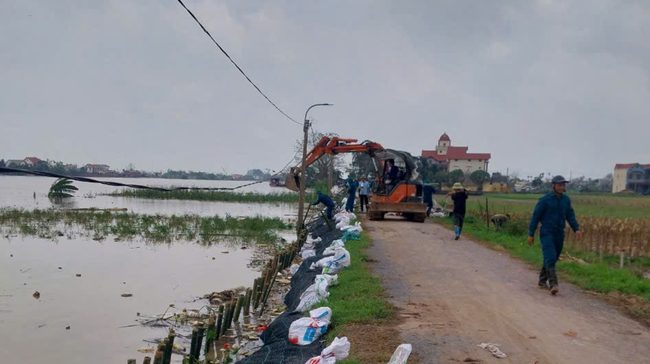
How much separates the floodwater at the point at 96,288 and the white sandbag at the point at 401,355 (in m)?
3.67

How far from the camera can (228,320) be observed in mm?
7809

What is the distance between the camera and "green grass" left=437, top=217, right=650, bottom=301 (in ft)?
26.1

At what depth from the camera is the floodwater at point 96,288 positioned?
7523 millimetres

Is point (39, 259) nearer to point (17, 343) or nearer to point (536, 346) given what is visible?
point (17, 343)

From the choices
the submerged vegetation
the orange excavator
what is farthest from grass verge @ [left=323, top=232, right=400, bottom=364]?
the submerged vegetation

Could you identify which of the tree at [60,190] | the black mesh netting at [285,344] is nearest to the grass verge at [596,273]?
the black mesh netting at [285,344]

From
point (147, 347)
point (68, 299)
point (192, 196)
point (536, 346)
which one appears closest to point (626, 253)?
point (536, 346)

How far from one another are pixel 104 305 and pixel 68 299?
927mm

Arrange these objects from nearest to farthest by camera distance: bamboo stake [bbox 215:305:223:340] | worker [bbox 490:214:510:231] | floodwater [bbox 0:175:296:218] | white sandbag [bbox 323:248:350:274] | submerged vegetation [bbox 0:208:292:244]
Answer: bamboo stake [bbox 215:305:223:340], white sandbag [bbox 323:248:350:274], worker [bbox 490:214:510:231], submerged vegetation [bbox 0:208:292:244], floodwater [bbox 0:175:296:218]

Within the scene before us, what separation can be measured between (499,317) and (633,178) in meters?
86.5

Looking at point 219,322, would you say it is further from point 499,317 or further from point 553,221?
point 553,221

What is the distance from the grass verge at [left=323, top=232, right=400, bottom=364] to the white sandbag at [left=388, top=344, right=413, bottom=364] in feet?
0.61

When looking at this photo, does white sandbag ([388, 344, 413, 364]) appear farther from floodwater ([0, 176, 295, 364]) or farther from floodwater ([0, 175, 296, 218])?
floodwater ([0, 175, 296, 218])

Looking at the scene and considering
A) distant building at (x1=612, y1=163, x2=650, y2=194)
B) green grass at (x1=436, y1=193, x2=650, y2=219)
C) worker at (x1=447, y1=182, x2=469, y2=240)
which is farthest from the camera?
distant building at (x1=612, y1=163, x2=650, y2=194)
